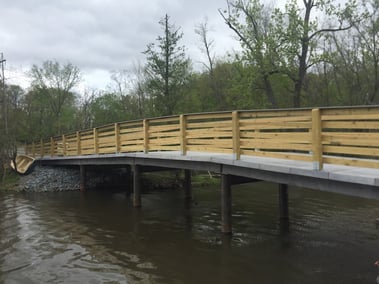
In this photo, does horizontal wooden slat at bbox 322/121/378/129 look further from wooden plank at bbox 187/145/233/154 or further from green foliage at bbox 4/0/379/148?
green foliage at bbox 4/0/379/148

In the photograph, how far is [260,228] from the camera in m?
10.1

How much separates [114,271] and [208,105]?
23918 millimetres

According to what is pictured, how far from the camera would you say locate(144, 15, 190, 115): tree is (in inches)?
840

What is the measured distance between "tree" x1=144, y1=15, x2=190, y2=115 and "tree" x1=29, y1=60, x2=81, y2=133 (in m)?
17.5

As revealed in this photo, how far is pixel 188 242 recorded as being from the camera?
9078 millimetres

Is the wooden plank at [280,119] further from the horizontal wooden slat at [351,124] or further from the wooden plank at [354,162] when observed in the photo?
the wooden plank at [354,162]

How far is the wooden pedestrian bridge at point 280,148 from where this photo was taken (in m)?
5.91


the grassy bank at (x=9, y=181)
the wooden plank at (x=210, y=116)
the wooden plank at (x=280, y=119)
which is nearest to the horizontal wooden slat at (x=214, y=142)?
the wooden plank at (x=210, y=116)

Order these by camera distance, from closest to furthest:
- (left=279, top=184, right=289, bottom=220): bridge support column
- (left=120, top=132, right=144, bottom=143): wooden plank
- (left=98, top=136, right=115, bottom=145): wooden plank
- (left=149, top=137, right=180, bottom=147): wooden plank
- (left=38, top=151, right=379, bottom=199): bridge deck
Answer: (left=38, top=151, right=379, bottom=199): bridge deck
(left=279, top=184, right=289, bottom=220): bridge support column
(left=149, top=137, right=180, bottom=147): wooden plank
(left=120, top=132, right=144, bottom=143): wooden plank
(left=98, top=136, right=115, bottom=145): wooden plank

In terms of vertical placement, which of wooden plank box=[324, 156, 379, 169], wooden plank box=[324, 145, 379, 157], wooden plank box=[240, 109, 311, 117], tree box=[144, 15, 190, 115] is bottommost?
wooden plank box=[324, 156, 379, 169]

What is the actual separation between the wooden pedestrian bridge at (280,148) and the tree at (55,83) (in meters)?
24.6

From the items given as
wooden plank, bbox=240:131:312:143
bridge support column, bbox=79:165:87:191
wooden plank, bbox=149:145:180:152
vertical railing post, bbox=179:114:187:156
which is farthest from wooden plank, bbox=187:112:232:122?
bridge support column, bbox=79:165:87:191

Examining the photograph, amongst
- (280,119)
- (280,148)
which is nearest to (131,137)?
(280,119)

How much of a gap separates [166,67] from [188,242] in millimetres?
14012
